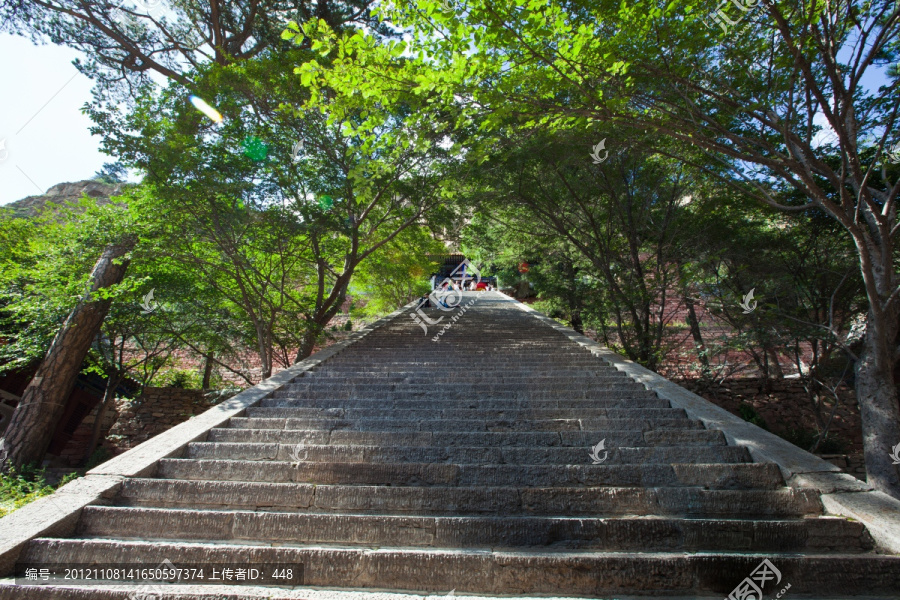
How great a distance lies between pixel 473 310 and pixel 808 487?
35.8 ft

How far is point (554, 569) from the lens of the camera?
2127 millimetres

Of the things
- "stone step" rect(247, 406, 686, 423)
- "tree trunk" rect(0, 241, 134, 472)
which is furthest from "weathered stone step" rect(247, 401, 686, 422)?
"tree trunk" rect(0, 241, 134, 472)

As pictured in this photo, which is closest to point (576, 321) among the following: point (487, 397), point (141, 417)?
point (487, 397)

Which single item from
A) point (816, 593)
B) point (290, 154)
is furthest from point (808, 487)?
point (290, 154)

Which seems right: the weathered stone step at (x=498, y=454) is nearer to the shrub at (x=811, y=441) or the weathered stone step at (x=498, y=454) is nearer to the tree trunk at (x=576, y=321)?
the shrub at (x=811, y=441)

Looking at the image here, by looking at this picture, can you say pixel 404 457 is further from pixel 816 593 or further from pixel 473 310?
pixel 473 310

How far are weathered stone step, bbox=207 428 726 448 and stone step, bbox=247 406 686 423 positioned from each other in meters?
0.36

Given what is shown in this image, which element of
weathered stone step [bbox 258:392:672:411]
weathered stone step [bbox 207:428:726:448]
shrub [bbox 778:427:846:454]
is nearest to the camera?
weathered stone step [bbox 207:428:726:448]

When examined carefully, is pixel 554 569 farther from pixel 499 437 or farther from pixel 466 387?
pixel 466 387

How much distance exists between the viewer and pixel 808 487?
2.66 metres

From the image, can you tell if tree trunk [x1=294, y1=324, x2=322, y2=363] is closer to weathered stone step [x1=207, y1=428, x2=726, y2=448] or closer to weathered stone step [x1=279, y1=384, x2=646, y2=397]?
weathered stone step [x1=279, y1=384, x2=646, y2=397]

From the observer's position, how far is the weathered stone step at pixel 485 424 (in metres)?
3.71

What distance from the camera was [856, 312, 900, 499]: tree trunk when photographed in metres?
3.96

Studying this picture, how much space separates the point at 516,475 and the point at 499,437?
58 cm
